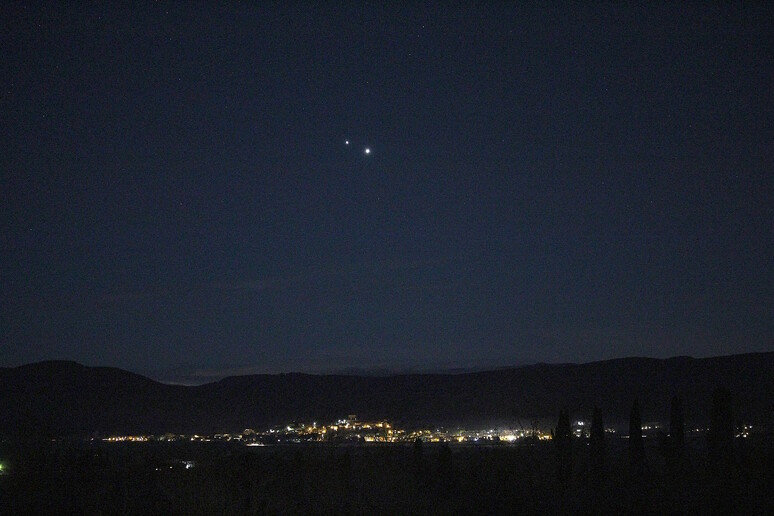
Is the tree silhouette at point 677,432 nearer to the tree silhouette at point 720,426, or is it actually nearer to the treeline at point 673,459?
the treeline at point 673,459

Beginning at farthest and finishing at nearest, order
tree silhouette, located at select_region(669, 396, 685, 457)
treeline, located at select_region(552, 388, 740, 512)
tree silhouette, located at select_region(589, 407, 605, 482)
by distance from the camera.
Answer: tree silhouette, located at select_region(669, 396, 685, 457) < tree silhouette, located at select_region(589, 407, 605, 482) < treeline, located at select_region(552, 388, 740, 512)

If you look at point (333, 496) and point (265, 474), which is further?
point (265, 474)

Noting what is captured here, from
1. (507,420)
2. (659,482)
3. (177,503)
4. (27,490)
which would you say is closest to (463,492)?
(659,482)

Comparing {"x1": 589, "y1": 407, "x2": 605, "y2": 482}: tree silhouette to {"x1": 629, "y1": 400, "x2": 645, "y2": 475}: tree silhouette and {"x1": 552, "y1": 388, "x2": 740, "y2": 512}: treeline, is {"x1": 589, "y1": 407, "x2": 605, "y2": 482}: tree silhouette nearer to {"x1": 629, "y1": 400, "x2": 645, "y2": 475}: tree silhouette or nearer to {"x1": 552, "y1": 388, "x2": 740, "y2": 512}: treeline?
{"x1": 552, "y1": 388, "x2": 740, "y2": 512}: treeline

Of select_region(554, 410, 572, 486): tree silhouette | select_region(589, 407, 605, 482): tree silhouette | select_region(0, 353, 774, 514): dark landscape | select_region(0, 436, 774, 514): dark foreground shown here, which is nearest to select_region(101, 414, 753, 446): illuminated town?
select_region(0, 353, 774, 514): dark landscape

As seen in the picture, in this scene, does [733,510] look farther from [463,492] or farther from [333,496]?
[333,496]

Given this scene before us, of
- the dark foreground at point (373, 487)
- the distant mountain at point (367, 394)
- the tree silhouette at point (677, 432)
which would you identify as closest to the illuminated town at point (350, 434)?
the distant mountain at point (367, 394)
